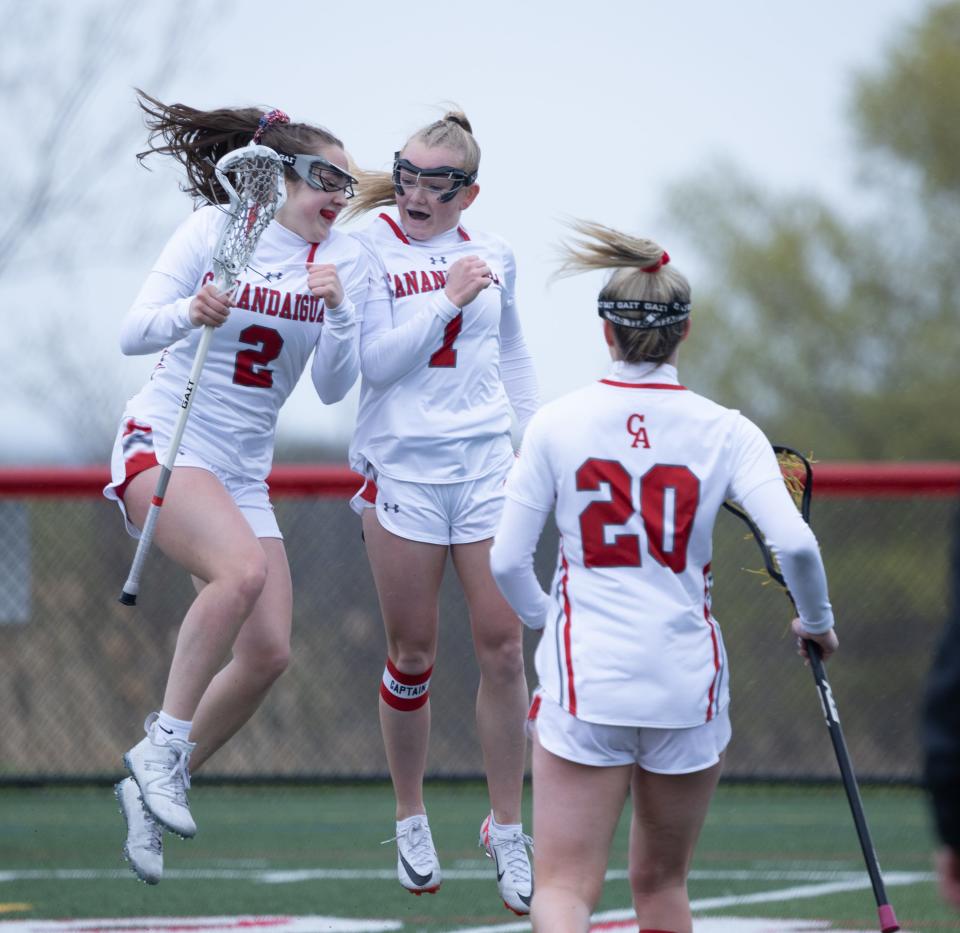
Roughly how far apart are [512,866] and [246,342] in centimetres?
192

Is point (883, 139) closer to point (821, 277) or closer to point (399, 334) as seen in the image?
point (821, 277)


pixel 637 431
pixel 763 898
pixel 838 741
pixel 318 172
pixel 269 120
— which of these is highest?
pixel 269 120

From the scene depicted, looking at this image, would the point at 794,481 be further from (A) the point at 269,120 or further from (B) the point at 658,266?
(A) the point at 269,120

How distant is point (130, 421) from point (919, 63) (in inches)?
817

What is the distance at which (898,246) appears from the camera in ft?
78.1

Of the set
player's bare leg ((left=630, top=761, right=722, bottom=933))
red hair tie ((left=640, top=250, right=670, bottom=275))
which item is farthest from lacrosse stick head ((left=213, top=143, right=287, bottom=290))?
player's bare leg ((left=630, top=761, right=722, bottom=933))

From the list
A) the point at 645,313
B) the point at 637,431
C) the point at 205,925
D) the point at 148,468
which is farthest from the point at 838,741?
the point at 205,925

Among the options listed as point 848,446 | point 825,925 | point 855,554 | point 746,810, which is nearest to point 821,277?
point 848,446

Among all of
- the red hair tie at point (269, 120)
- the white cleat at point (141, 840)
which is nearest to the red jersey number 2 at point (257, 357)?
the red hair tie at point (269, 120)

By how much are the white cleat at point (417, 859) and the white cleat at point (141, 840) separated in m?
0.91

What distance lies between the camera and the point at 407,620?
560cm

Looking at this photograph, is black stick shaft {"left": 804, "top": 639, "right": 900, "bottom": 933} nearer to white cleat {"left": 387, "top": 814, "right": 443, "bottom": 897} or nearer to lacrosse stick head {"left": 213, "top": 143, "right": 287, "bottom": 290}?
white cleat {"left": 387, "top": 814, "right": 443, "bottom": 897}

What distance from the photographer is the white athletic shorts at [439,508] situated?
5539mm

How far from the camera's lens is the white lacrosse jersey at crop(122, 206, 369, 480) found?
5.32 m
